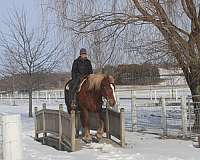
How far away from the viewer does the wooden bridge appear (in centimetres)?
1213

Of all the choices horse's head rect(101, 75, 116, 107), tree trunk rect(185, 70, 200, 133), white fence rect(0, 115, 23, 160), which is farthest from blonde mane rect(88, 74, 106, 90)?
white fence rect(0, 115, 23, 160)

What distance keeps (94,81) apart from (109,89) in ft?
2.30

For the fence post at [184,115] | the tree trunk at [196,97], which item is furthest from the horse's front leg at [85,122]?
the tree trunk at [196,97]

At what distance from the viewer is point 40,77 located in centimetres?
3241

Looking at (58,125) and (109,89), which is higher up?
(109,89)

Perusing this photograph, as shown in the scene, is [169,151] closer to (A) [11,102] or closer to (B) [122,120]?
(B) [122,120]

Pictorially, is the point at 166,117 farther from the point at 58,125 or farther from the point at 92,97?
the point at 92,97

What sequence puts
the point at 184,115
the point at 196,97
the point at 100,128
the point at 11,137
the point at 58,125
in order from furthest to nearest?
the point at 196,97
the point at 184,115
the point at 58,125
the point at 100,128
the point at 11,137

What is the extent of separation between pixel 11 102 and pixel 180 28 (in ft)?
124

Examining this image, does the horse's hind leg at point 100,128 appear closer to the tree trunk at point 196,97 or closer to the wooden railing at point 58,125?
the wooden railing at point 58,125

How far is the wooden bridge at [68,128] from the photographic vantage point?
39.8ft

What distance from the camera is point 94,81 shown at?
12.8m

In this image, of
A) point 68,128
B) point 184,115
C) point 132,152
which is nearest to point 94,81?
point 68,128

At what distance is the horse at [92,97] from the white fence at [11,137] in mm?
4198
